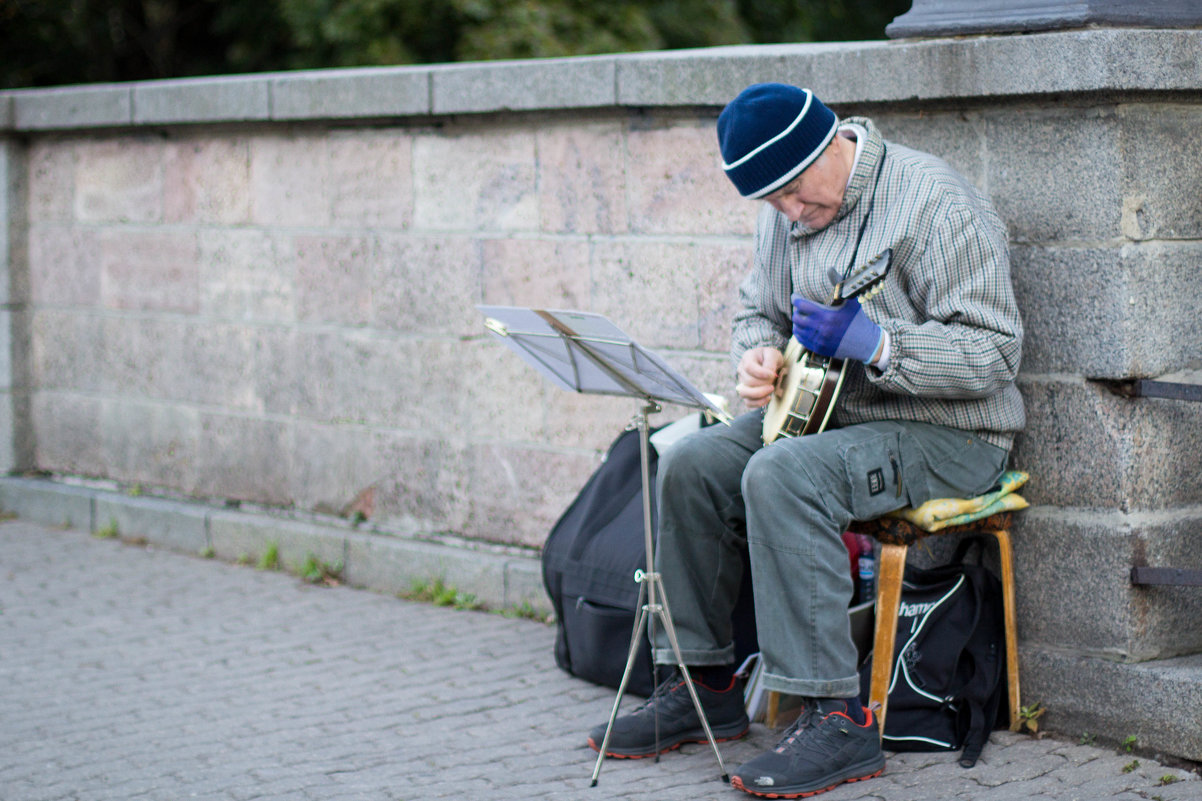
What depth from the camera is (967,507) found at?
3.71m

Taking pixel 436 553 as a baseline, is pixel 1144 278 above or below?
above

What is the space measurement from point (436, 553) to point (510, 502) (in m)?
0.36

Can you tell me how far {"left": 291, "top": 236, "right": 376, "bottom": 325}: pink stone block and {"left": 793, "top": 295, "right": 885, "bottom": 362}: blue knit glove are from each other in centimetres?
270

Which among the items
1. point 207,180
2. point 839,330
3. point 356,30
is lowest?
point 839,330

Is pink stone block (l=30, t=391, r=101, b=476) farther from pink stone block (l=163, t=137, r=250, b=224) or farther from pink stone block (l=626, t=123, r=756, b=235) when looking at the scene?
pink stone block (l=626, t=123, r=756, b=235)

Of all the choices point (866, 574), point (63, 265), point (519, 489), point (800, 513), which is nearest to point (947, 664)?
point (866, 574)

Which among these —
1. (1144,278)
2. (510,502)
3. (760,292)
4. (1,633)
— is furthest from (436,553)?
(1144,278)

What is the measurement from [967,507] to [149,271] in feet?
14.4

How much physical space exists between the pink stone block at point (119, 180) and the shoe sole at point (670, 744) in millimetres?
3946

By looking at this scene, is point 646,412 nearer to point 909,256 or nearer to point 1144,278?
point 909,256

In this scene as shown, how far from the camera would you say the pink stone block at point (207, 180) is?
20.8ft

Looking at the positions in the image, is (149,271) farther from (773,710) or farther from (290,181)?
(773,710)

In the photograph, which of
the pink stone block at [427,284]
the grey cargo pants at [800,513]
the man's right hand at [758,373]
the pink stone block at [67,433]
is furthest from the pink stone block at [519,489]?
the pink stone block at [67,433]

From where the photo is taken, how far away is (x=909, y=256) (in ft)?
11.9
